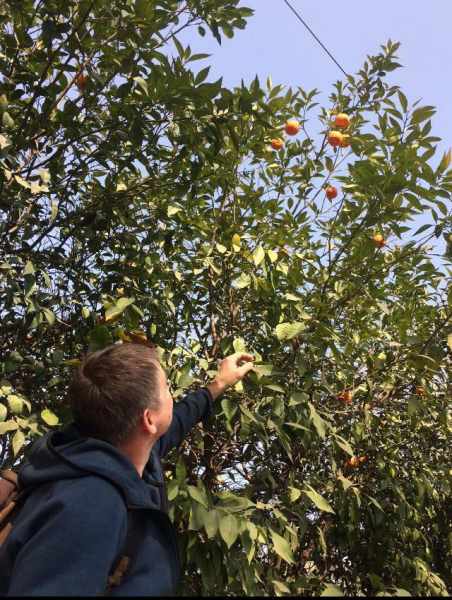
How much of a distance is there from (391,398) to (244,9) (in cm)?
160

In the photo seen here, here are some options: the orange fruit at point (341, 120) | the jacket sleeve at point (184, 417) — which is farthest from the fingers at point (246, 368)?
the orange fruit at point (341, 120)

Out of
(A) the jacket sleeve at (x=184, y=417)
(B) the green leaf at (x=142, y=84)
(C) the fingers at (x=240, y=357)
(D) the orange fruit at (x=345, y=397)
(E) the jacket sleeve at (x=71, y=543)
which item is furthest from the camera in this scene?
(D) the orange fruit at (x=345, y=397)

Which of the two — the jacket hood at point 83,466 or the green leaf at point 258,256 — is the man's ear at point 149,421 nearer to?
the jacket hood at point 83,466

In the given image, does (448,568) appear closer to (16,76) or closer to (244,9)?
(244,9)

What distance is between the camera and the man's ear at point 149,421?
1248 mm

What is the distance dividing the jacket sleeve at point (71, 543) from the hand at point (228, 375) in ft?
3.03

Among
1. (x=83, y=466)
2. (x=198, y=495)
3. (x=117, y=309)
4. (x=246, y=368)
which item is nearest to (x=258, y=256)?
(x=246, y=368)

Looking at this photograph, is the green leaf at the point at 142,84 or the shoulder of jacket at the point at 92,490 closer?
the shoulder of jacket at the point at 92,490

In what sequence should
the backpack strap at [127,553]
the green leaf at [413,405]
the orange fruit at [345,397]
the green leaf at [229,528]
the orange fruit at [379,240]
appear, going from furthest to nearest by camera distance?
1. the orange fruit at [345,397]
2. the orange fruit at [379,240]
3. the green leaf at [413,405]
4. the green leaf at [229,528]
5. the backpack strap at [127,553]

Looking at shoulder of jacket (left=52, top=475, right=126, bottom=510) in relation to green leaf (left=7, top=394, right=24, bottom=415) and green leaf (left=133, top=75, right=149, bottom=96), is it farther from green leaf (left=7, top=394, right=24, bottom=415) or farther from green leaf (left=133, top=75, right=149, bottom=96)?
green leaf (left=133, top=75, right=149, bottom=96)

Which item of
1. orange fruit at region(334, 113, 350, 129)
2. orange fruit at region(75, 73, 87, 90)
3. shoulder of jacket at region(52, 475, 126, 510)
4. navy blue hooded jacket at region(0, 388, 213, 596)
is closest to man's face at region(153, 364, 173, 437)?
navy blue hooded jacket at region(0, 388, 213, 596)

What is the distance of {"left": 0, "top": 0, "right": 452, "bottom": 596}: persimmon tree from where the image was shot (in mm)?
1893

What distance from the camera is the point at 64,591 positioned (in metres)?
0.86

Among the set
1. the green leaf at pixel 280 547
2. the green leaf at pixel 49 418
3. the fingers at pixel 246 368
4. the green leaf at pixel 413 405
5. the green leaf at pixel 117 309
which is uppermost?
the green leaf at pixel 117 309
